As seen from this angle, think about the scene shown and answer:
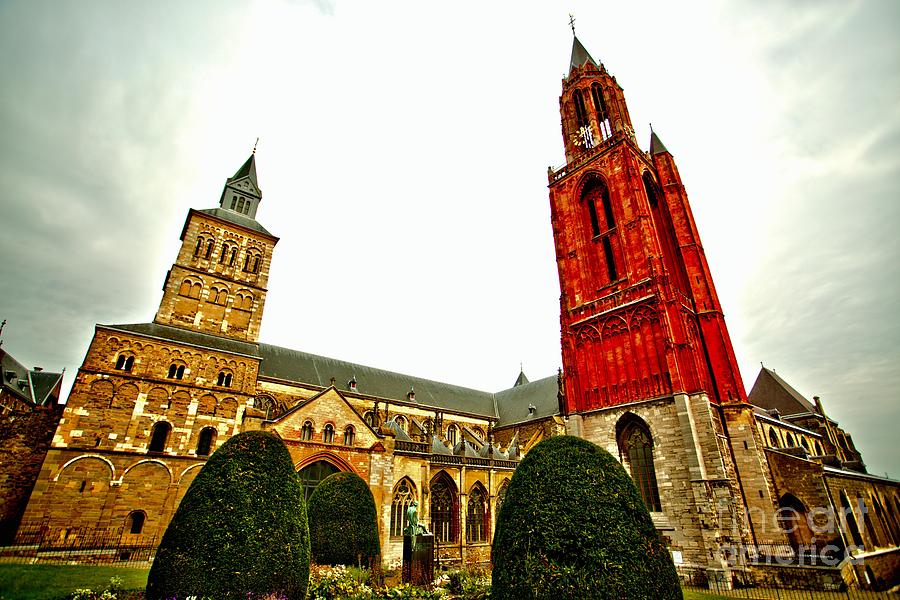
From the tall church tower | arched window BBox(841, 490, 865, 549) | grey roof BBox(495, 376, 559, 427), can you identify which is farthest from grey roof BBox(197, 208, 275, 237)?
arched window BBox(841, 490, 865, 549)

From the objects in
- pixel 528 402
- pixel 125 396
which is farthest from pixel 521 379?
pixel 125 396

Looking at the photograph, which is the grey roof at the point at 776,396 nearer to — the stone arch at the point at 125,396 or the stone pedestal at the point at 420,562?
the stone pedestal at the point at 420,562

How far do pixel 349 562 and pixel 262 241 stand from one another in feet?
75.0

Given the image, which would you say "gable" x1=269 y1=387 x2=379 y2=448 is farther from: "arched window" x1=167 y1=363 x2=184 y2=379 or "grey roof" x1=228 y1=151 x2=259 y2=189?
"grey roof" x1=228 y1=151 x2=259 y2=189

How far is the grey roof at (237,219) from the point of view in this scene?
27.7 metres

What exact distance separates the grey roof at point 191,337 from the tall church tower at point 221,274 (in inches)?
41.4

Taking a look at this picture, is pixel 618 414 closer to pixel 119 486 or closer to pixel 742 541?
pixel 742 541

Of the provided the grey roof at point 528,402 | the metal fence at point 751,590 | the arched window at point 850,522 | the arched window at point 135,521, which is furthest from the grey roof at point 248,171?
the arched window at point 850,522

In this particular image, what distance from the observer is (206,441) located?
2003 centimetres

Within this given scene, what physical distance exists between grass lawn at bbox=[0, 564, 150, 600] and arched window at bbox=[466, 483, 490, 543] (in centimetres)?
1516

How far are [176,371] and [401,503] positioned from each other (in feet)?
45.6

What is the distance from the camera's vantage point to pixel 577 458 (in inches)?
295

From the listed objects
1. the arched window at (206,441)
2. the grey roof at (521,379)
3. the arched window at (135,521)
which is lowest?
the arched window at (135,521)

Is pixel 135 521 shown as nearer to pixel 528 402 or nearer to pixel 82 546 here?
pixel 82 546
